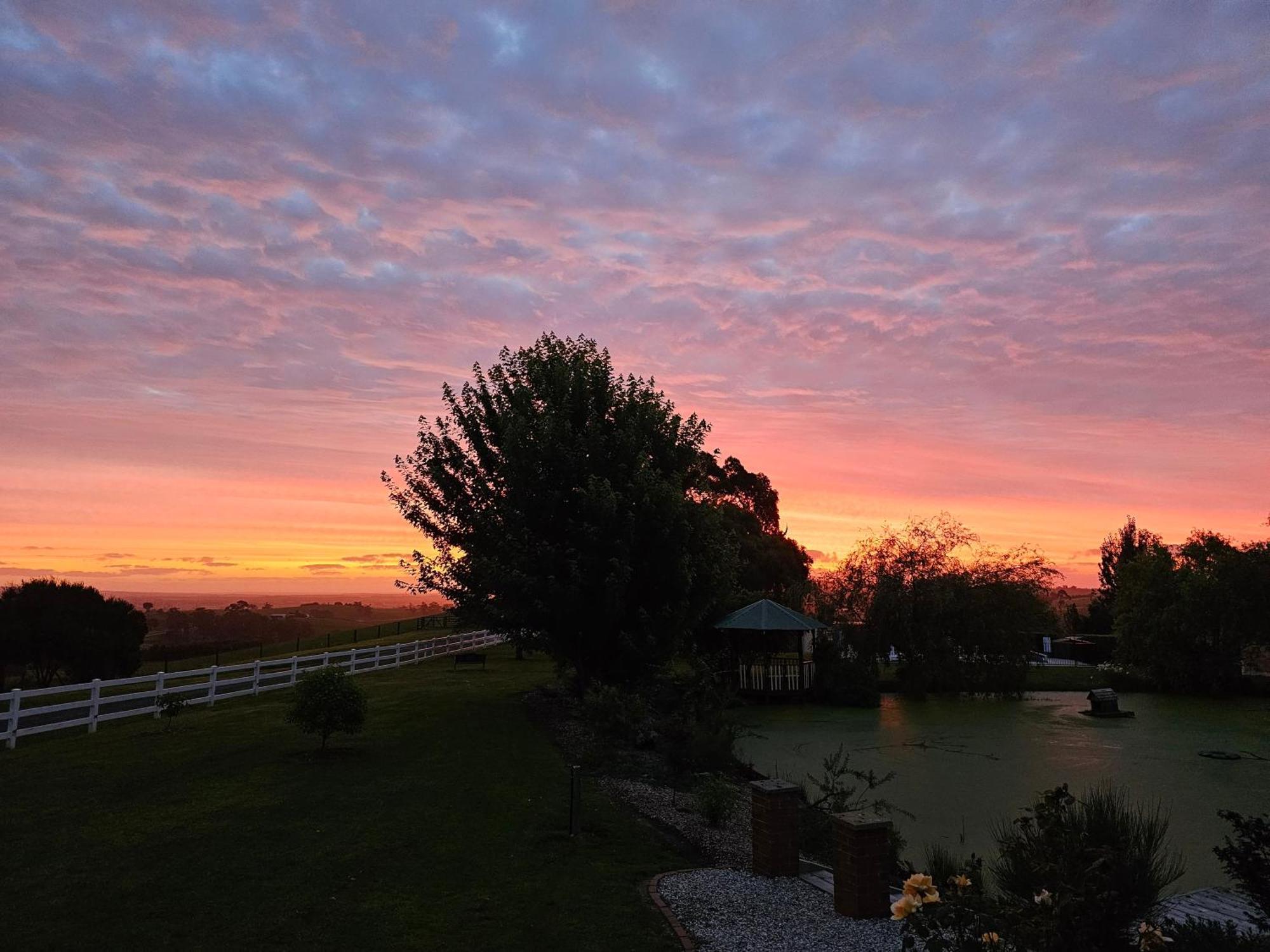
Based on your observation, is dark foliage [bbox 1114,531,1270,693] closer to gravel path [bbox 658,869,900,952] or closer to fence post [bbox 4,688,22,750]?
gravel path [bbox 658,869,900,952]

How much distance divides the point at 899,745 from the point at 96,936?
16.2 meters

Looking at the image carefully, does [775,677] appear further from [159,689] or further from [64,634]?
[64,634]

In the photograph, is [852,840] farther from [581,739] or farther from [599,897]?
[581,739]

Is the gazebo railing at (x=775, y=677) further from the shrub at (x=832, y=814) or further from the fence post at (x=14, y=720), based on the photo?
the fence post at (x=14, y=720)

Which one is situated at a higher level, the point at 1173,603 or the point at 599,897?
the point at 1173,603

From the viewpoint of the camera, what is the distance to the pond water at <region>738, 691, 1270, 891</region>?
12.4 metres

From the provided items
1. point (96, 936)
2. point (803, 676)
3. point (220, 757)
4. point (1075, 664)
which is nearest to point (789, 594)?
point (803, 676)

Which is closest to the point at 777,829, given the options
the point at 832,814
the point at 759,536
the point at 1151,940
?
the point at 832,814

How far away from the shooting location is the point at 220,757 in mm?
13664

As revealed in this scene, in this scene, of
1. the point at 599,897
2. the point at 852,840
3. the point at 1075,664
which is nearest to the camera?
the point at 852,840

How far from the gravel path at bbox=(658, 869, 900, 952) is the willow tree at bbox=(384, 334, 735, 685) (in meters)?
9.72

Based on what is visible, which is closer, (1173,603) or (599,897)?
(599,897)

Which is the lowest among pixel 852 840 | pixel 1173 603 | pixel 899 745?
pixel 899 745

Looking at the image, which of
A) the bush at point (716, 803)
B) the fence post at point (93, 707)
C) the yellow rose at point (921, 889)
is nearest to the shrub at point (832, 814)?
the bush at point (716, 803)
